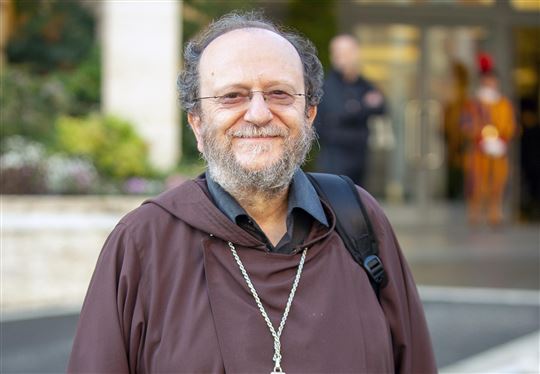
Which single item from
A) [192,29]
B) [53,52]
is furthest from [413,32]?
[53,52]

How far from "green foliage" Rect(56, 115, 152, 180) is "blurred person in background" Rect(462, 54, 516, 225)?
5.09m

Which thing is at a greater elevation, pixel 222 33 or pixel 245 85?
pixel 222 33

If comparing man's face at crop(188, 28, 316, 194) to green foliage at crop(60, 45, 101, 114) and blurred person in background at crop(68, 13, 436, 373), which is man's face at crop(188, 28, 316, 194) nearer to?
blurred person in background at crop(68, 13, 436, 373)

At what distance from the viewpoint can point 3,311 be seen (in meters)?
8.55

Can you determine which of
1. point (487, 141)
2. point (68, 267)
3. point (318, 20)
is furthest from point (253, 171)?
point (487, 141)

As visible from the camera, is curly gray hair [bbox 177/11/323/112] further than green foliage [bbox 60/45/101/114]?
No

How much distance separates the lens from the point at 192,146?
1227 centimetres

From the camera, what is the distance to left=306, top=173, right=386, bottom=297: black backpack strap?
2.64 m

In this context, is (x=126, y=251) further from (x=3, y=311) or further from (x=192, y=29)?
(x=192, y=29)

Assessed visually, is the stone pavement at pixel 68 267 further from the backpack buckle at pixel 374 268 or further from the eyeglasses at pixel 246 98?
the eyeglasses at pixel 246 98

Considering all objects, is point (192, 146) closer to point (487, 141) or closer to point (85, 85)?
point (85, 85)

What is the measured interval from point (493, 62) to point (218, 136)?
41.0 ft

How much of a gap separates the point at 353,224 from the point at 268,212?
217 millimetres

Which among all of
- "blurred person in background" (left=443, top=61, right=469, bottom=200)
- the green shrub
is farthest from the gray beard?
"blurred person in background" (left=443, top=61, right=469, bottom=200)
